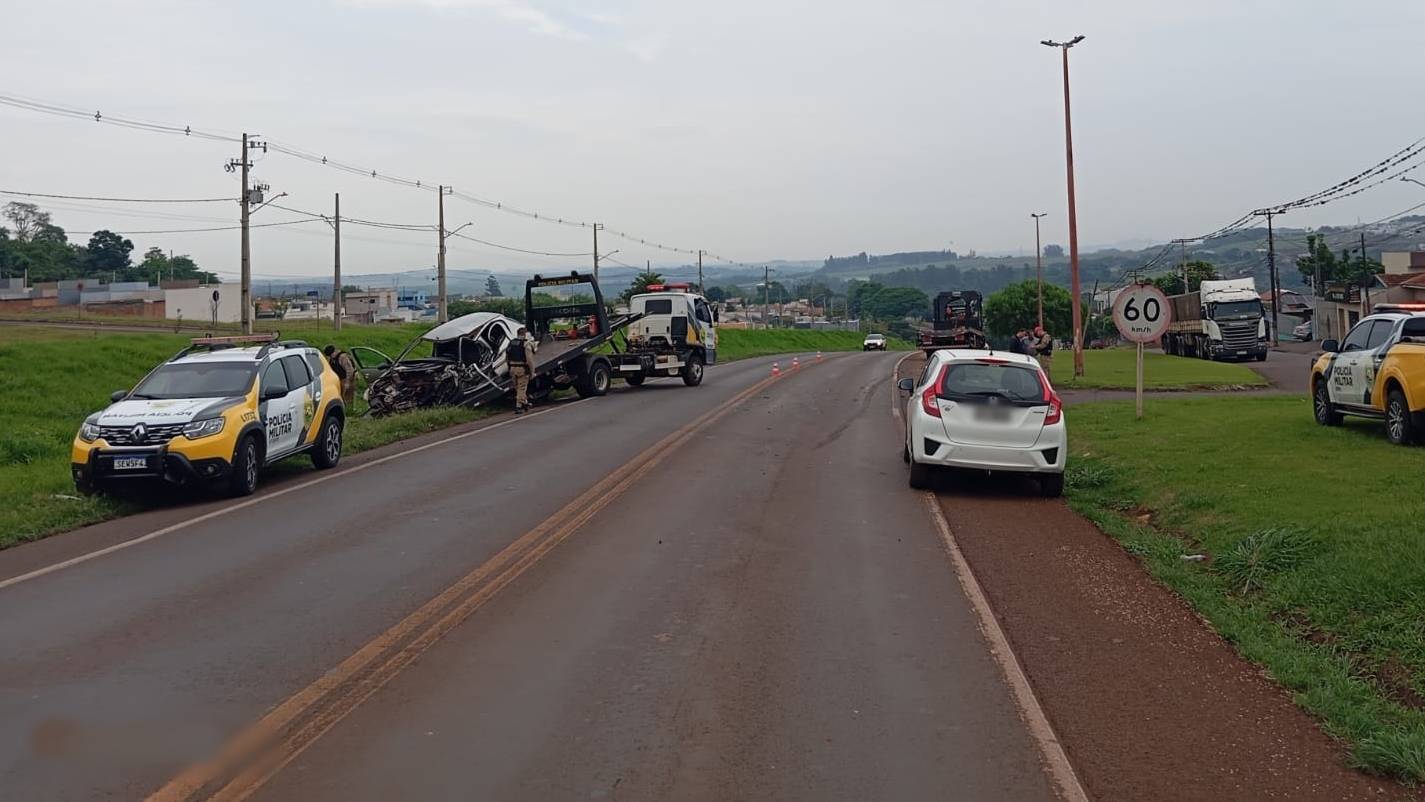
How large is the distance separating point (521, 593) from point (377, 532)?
3.17 meters

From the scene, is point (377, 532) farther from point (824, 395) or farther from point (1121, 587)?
point (824, 395)

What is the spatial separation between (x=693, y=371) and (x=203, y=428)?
20.9m

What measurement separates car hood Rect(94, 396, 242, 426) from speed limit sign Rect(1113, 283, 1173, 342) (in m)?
12.7

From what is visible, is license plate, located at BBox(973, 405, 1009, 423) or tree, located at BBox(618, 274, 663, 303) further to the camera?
tree, located at BBox(618, 274, 663, 303)

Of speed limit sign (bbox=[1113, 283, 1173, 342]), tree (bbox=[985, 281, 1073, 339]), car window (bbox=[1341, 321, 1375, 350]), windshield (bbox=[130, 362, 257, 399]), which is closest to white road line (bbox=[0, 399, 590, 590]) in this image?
windshield (bbox=[130, 362, 257, 399])

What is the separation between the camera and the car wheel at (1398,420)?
13.5 meters

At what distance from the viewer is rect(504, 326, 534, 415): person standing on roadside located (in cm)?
2545

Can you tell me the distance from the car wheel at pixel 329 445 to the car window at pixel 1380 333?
13.7 metres

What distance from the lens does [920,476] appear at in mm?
13969

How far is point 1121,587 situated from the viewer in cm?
915

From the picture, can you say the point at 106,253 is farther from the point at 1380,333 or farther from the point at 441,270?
the point at 1380,333

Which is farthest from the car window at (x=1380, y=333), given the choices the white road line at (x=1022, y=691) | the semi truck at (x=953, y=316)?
the semi truck at (x=953, y=316)

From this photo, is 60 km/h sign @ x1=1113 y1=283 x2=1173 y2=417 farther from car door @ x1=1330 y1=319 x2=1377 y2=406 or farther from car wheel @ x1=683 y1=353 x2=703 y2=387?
car wheel @ x1=683 y1=353 x2=703 y2=387

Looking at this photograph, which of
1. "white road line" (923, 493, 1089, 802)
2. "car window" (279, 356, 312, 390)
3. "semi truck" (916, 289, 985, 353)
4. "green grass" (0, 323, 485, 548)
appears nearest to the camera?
"white road line" (923, 493, 1089, 802)
